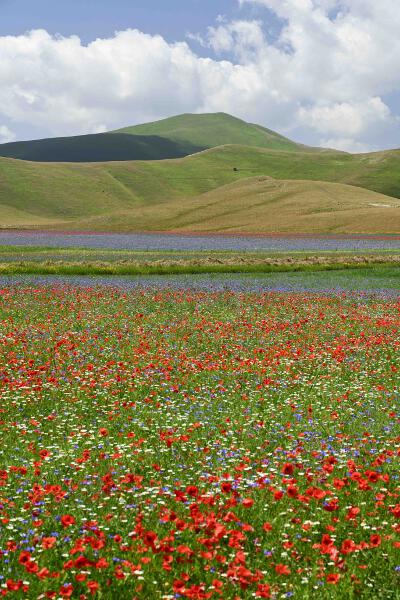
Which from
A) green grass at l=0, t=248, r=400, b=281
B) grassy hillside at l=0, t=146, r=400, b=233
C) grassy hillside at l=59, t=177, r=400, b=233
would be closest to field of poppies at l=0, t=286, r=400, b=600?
green grass at l=0, t=248, r=400, b=281

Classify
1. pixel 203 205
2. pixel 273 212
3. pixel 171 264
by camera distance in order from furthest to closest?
1. pixel 203 205
2. pixel 273 212
3. pixel 171 264

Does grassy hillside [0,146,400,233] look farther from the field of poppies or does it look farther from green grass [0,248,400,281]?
the field of poppies

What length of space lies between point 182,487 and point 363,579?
2751 mm

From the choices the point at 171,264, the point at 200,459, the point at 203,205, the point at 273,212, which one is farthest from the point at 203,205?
the point at 200,459

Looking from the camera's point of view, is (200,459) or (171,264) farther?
(171,264)

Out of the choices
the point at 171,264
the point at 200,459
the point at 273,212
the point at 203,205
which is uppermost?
the point at 203,205

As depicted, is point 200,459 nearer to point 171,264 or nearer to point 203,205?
point 171,264

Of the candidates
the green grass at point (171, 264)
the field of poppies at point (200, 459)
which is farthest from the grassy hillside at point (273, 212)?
the field of poppies at point (200, 459)

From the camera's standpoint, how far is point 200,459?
9.20 meters

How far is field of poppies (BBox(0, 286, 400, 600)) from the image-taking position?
19.4 feet

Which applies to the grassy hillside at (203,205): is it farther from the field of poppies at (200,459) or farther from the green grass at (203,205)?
the field of poppies at (200,459)

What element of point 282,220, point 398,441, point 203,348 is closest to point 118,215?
point 282,220

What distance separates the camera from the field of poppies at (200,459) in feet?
19.4

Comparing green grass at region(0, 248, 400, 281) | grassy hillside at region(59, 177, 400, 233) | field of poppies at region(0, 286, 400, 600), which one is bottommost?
field of poppies at region(0, 286, 400, 600)
